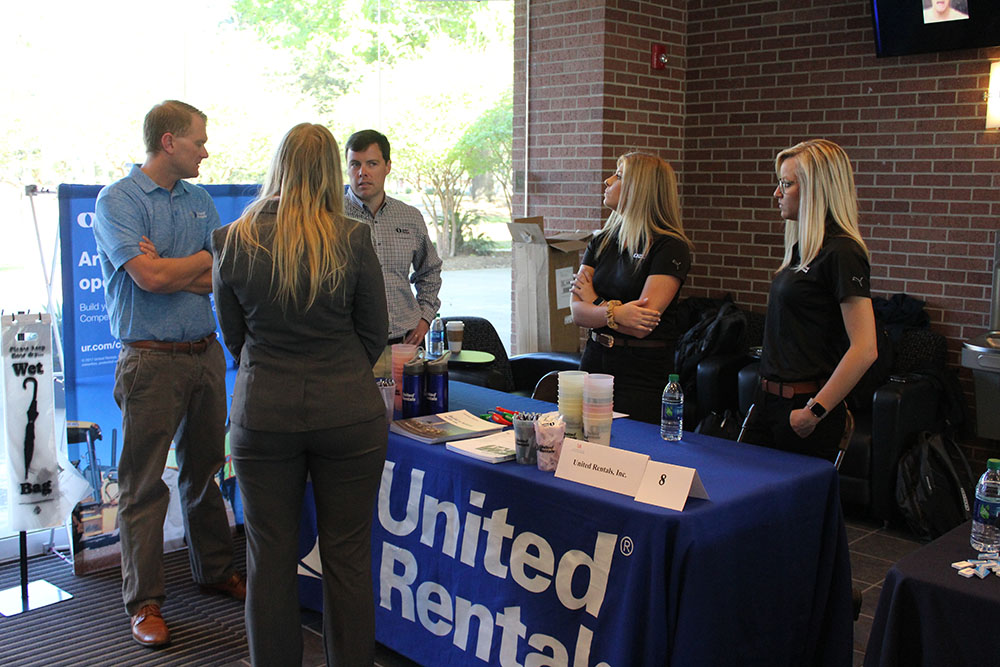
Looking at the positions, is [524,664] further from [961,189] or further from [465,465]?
[961,189]

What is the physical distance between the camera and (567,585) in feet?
7.27

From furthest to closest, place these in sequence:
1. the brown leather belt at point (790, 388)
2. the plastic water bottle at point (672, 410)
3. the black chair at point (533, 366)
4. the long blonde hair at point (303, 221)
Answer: the black chair at point (533, 366), the brown leather belt at point (790, 388), the plastic water bottle at point (672, 410), the long blonde hair at point (303, 221)

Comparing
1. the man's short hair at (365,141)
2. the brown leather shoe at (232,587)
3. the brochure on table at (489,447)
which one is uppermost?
the man's short hair at (365,141)

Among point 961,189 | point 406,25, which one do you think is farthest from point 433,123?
point 961,189

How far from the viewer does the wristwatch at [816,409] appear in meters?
2.62

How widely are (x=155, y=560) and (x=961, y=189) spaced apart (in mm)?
4079

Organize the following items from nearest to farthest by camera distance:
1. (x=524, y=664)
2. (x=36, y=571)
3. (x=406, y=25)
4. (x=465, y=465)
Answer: (x=524, y=664) < (x=465, y=465) < (x=36, y=571) < (x=406, y=25)

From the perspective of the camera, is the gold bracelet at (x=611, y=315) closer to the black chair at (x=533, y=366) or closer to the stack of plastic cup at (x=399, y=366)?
the stack of plastic cup at (x=399, y=366)

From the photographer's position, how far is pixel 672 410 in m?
2.57

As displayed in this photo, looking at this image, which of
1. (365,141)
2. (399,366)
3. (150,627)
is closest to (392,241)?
(365,141)

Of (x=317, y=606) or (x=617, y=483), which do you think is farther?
(x=317, y=606)

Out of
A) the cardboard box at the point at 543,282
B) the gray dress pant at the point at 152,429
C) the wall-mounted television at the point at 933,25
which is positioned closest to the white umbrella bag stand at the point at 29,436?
the gray dress pant at the point at 152,429

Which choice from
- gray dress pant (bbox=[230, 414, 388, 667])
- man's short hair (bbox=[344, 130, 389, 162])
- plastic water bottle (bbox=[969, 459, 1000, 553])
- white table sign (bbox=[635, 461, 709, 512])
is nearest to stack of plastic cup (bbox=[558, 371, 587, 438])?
white table sign (bbox=[635, 461, 709, 512])

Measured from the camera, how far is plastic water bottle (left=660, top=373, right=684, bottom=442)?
8.35 ft
